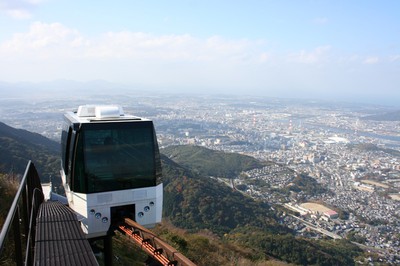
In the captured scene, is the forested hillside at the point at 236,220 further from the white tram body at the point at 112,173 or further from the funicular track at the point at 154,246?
the funicular track at the point at 154,246

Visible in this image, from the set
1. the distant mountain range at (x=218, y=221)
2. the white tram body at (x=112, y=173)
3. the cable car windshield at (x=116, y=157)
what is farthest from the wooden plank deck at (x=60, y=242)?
the distant mountain range at (x=218, y=221)

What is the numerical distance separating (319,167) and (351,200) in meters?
18.3

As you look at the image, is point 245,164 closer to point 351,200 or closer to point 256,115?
point 351,200

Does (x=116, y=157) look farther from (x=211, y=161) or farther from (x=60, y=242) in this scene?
(x=211, y=161)

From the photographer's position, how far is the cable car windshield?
16.3 feet

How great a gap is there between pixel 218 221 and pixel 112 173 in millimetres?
21337

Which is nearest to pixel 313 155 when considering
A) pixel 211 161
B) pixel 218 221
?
pixel 211 161

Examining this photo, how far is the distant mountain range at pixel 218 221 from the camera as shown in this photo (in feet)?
36.6

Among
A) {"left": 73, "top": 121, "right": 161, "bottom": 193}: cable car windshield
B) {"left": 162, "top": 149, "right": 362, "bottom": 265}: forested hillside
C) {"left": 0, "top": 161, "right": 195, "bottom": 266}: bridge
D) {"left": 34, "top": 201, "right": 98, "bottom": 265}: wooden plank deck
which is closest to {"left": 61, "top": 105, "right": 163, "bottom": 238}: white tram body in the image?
{"left": 73, "top": 121, "right": 161, "bottom": 193}: cable car windshield

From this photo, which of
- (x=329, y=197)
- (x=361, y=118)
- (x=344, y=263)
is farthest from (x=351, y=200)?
(x=361, y=118)

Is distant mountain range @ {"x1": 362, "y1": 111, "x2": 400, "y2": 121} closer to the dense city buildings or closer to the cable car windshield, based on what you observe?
the dense city buildings

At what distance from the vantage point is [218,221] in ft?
83.2

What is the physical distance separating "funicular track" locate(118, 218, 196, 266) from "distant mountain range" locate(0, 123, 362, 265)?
451cm

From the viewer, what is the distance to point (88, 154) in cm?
496
